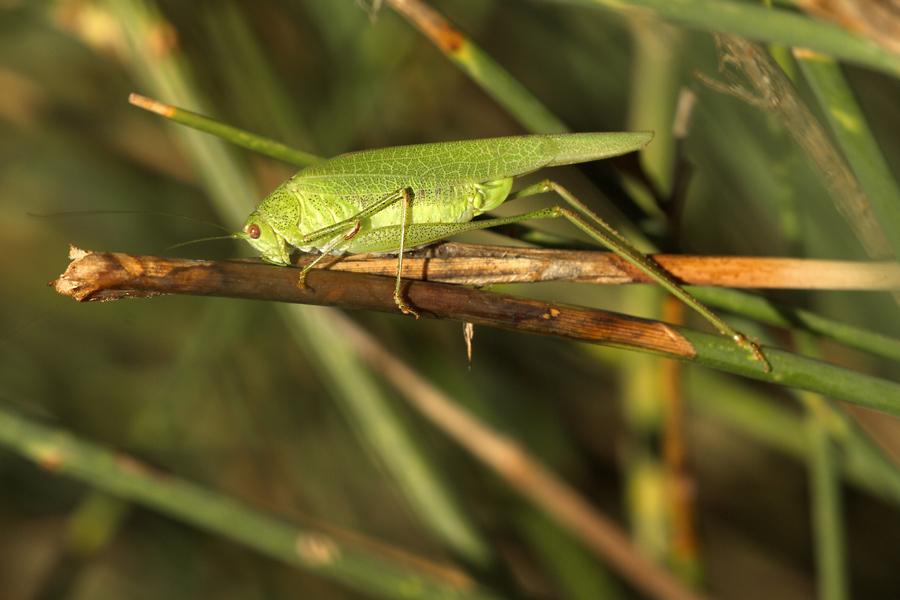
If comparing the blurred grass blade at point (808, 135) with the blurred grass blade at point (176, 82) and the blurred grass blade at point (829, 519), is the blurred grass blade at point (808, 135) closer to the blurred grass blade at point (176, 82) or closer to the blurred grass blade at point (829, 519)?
the blurred grass blade at point (829, 519)

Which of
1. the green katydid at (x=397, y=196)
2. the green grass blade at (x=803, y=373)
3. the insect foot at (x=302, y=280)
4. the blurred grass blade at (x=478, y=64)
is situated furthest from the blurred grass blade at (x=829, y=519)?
the insect foot at (x=302, y=280)

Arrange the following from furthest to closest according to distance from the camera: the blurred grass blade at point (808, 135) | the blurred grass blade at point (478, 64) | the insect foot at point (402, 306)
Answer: the blurred grass blade at point (478, 64), the blurred grass blade at point (808, 135), the insect foot at point (402, 306)

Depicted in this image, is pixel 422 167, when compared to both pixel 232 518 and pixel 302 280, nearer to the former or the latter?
pixel 302 280

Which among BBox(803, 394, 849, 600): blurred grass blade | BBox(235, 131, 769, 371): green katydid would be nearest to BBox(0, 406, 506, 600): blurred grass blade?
BBox(235, 131, 769, 371): green katydid

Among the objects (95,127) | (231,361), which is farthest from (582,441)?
(95,127)

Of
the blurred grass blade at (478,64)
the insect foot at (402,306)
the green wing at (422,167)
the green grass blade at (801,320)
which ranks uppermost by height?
the blurred grass blade at (478,64)

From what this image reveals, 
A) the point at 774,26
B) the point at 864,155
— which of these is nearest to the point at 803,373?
the point at 864,155

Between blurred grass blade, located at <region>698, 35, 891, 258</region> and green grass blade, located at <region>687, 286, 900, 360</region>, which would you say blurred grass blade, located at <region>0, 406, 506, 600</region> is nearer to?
green grass blade, located at <region>687, 286, 900, 360</region>

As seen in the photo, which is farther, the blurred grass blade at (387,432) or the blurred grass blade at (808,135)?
the blurred grass blade at (387,432)

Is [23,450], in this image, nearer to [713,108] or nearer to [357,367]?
[357,367]
